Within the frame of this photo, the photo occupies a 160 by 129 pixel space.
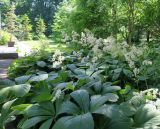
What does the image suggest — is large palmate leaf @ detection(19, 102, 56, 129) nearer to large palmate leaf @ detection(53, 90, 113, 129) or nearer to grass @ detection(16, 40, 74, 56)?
large palmate leaf @ detection(53, 90, 113, 129)

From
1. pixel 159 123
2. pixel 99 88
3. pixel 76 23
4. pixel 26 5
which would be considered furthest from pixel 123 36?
pixel 26 5

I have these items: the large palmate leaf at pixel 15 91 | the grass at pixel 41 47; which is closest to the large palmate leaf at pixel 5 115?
the large palmate leaf at pixel 15 91

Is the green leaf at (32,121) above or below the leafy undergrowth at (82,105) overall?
below

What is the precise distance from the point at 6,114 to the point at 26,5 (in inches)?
1795

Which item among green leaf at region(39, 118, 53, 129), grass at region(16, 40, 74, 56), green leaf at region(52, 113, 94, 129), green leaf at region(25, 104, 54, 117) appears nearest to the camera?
green leaf at region(52, 113, 94, 129)

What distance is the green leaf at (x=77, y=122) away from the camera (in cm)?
218

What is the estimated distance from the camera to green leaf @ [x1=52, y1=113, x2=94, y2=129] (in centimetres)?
218

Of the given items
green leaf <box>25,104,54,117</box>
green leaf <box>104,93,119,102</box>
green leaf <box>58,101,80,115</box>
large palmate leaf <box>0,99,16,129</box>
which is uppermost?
green leaf <box>104,93,119,102</box>

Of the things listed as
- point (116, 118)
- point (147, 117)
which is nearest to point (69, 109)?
point (116, 118)

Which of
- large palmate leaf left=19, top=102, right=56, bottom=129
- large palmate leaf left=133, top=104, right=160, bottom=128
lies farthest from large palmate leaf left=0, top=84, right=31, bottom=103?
large palmate leaf left=133, top=104, right=160, bottom=128

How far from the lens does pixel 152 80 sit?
381cm

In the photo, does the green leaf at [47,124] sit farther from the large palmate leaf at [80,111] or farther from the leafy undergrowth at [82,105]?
the large palmate leaf at [80,111]

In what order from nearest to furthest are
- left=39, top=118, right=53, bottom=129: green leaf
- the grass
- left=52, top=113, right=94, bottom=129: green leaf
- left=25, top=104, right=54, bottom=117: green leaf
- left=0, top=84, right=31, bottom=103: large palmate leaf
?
left=52, top=113, right=94, bottom=129: green leaf < left=39, top=118, right=53, bottom=129: green leaf < left=25, top=104, right=54, bottom=117: green leaf < left=0, top=84, right=31, bottom=103: large palmate leaf < the grass

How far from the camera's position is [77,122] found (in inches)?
87.0
